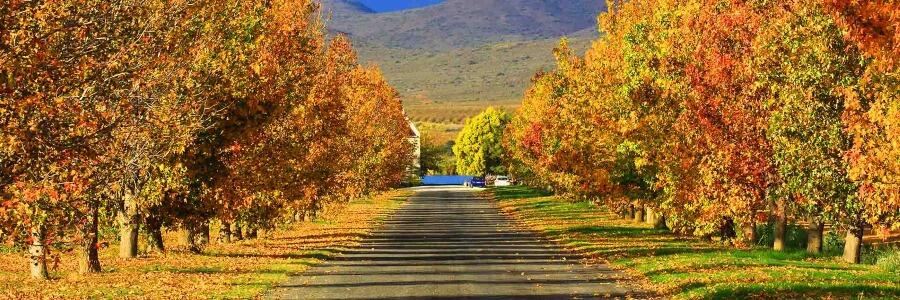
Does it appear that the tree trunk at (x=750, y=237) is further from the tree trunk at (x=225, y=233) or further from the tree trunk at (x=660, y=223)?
the tree trunk at (x=225, y=233)

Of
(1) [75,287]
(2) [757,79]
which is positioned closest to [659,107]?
(2) [757,79]

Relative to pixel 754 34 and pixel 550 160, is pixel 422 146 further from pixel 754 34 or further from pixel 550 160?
pixel 754 34

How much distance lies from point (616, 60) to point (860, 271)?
14986 millimetres

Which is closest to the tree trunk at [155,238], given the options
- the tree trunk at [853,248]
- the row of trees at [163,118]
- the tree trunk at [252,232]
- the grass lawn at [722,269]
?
the row of trees at [163,118]

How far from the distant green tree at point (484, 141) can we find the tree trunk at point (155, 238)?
117579 millimetres

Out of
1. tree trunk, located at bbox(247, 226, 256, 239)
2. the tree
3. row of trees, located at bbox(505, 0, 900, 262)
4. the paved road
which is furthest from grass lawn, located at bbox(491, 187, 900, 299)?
tree trunk, located at bbox(247, 226, 256, 239)

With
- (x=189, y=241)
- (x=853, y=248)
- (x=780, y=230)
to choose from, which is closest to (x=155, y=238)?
(x=189, y=241)

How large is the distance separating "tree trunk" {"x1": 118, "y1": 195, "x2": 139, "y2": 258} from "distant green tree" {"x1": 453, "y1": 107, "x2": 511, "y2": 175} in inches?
4719

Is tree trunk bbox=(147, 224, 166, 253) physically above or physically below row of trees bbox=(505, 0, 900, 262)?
below

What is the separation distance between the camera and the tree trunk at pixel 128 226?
30.5 metres

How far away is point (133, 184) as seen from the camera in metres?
29.3

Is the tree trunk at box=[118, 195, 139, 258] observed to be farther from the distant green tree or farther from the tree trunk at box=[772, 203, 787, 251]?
the distant green tree

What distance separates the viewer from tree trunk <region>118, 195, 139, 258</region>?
3047 cm

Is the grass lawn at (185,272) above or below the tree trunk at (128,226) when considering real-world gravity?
below
